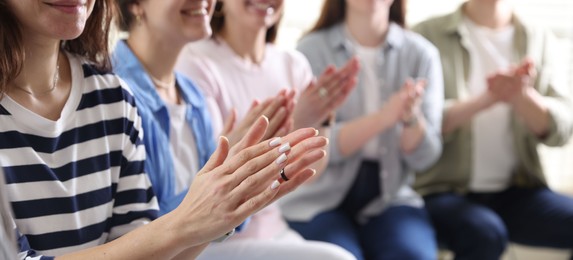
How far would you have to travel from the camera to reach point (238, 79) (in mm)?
1827

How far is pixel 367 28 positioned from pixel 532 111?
511 mm

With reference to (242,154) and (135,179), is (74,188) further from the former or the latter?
(242,154)

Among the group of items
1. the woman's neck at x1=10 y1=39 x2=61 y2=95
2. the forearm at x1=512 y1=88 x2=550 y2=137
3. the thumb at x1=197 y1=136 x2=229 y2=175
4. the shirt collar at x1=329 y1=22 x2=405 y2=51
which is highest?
the woman's neck at x1=10 y1=39 x2=61 y2=95

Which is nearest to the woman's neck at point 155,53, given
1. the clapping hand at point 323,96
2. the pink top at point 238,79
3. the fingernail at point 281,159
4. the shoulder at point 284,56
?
the pink top at point 238,79

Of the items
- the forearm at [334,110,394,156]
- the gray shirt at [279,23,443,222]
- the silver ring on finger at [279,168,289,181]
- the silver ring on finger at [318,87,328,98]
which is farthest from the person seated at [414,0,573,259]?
the silver ring on finger at [279,168,289,181]

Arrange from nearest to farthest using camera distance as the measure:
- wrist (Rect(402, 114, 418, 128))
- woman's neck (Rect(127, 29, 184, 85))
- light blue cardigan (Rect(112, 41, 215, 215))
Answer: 1. light blue cardigan (Rect(112, 41, 215, 215))
2. woman's neck (Rect(127, 29, 184, 85))
3. wrist (Rect(402, 114, 418, 128))

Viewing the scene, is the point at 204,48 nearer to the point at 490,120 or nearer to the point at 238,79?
the point at 238,79

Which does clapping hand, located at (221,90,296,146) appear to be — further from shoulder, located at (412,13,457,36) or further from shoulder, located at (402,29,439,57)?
shoulder, located at (412,13,457,36)

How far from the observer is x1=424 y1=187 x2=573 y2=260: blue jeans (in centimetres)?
212

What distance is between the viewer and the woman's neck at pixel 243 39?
1.84 meters

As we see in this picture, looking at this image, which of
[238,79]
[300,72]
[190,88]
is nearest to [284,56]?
[300,72]

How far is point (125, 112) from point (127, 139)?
4 centimetres

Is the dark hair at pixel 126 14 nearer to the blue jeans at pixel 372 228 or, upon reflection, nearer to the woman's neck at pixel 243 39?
the woman's neck at pixel 243 39

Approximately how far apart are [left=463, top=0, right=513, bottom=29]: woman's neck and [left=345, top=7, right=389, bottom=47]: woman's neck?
0.35 m
